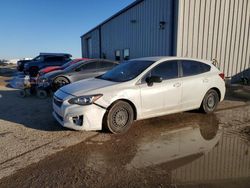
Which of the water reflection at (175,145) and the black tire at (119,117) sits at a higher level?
the black tire at (119,117)

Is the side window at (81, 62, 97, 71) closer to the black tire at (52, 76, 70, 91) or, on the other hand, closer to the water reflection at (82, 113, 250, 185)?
the black tire at (52, 76, 70, 91)

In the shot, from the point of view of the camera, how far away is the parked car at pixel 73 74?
9297 mm

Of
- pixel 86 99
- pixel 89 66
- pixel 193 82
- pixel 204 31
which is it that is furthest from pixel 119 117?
pixel 204 31

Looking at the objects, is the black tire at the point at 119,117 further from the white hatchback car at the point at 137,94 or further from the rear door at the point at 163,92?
the rear door at the point at 163,92

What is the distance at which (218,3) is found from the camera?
11.1 m

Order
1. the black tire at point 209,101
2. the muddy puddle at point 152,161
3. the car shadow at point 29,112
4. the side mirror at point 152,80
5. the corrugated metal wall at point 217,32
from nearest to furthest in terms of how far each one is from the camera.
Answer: the muddy puddle at point 152,161, the side mirror at point 152,80, the car shadow at point 29,112, the black tire at point 209,101, the corrugated metal wall at point 217,32

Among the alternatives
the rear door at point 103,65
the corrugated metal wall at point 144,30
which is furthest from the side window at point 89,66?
the corrugated metal wall at point 144,30

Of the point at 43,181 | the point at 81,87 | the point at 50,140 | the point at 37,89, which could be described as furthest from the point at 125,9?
the point at 43,181

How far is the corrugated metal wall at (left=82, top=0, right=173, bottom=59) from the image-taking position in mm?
11844

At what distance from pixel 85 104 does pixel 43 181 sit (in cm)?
178

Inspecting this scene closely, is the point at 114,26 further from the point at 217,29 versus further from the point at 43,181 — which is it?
the point at 43,181

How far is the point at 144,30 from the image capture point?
47.2 feet

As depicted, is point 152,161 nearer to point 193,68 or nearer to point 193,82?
point 193,82

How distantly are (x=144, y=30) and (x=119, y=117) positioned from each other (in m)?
10.6
